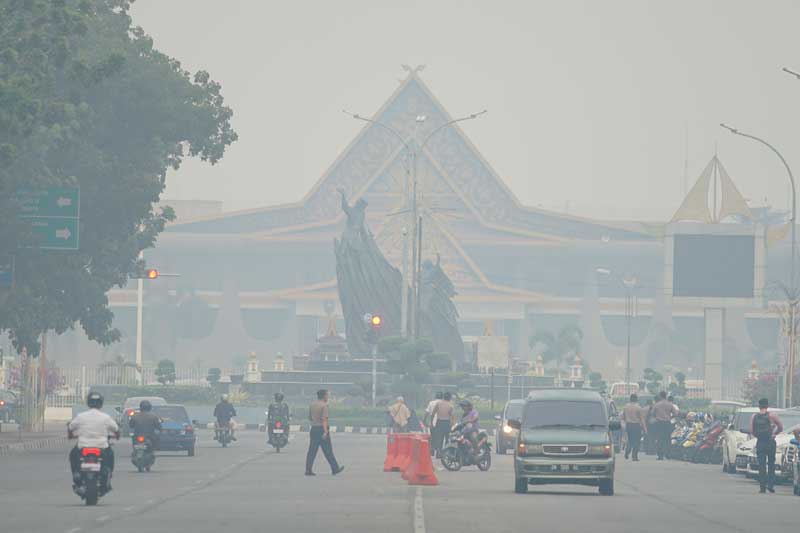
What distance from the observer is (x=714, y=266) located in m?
A: 85.2

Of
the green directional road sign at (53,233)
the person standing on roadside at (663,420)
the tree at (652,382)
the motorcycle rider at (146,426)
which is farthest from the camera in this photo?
the tree at (652,382)

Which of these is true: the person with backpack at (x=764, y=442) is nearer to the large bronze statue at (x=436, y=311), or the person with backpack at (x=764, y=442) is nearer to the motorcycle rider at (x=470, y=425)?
the motorcycle rider at (x=470, y=425)

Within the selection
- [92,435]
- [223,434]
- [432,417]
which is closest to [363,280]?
[223,434]

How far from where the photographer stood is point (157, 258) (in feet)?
495

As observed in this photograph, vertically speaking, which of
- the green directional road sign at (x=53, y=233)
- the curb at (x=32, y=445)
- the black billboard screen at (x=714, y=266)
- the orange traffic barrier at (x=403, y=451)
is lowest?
the curb at (x=32, y=445)

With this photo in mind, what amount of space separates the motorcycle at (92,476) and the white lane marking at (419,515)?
12.3ft

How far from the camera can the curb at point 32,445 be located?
4328cm

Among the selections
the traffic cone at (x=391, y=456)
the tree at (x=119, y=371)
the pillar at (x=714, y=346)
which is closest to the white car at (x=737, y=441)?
the traffic cone at (x=391, y=456)

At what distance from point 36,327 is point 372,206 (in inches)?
4271

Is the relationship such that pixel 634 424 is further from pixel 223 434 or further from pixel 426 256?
pixel 426 256

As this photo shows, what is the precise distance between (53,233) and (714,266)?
155 ft

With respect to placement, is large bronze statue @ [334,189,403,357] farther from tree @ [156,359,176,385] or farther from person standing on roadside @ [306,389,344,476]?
person standing on roadside @ [306,389,344,476]

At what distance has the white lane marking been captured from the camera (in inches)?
785

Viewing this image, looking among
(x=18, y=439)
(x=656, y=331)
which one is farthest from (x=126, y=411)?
(x=656, y=331)
